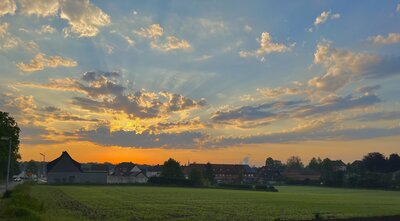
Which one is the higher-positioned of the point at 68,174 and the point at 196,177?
the point at 68,174

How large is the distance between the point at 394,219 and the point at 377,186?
5657 inches

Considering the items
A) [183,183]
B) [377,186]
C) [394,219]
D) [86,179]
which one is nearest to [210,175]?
[183,183]

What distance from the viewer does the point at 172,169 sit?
152875 mm

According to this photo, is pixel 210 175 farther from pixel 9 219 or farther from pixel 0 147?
pixel 9 219

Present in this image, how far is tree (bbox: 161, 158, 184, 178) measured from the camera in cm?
15225

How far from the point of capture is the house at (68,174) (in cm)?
15725

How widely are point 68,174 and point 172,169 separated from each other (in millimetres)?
36979

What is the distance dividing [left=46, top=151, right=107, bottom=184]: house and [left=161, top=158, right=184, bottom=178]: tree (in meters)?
22.5

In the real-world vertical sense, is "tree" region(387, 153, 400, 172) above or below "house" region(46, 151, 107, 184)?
above

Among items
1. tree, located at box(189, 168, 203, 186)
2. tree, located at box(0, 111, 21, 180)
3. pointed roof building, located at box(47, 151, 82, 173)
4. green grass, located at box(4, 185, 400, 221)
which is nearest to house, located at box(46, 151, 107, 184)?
pointed roof building, located at box(47, 151, 82, 173)

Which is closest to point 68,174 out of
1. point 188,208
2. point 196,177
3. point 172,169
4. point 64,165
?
point 64,165

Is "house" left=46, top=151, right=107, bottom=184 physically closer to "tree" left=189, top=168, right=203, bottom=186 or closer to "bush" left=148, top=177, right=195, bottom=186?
"bush" left=148, top=177, right=195, bottom=186

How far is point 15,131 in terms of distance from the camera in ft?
325

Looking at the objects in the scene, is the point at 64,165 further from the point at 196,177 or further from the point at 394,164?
the point at 394,164
